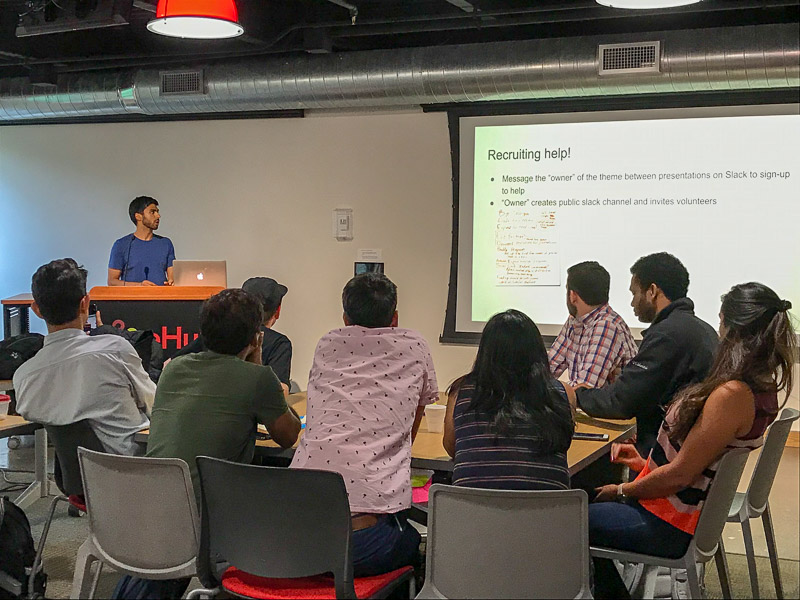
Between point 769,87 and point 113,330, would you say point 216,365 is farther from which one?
point 769,87

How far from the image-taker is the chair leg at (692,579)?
2.54 m

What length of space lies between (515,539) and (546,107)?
462 cm

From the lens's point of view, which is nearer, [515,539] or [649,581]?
[515,539]

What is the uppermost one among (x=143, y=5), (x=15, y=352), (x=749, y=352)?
(x=143, y=5)

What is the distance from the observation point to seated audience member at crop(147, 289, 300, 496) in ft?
8.53

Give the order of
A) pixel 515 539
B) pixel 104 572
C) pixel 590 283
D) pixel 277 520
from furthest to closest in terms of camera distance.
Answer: pixel 590 283
pixel 104 572
pixel 277 520
pixel 515 539

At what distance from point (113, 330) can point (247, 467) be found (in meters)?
1.96

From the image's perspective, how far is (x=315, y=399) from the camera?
2.61 meters

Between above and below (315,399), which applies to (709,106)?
above

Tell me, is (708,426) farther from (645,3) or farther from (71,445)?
(71,445)

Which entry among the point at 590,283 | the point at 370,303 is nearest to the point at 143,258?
the point at 590,283

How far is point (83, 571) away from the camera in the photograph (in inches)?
105

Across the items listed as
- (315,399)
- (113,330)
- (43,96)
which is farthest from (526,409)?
(43,96)

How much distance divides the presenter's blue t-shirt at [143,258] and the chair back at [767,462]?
4507 millimetres
